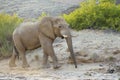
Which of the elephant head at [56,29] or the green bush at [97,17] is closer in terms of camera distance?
the elephant head at [56,29]

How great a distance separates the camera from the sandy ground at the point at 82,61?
43.6ft

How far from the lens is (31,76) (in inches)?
530

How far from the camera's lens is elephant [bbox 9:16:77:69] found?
1457 centimetres

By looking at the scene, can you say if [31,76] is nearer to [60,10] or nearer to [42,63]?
[42,63]

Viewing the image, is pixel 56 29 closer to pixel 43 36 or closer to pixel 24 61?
pixel 43 36

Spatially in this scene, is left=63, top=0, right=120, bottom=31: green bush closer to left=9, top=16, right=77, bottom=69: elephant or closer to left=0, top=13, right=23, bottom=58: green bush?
left=0, top=13, right=23, bottom=58: green bush

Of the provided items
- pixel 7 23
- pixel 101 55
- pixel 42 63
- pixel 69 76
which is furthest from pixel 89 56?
pixel 7 23

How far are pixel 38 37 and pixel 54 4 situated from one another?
23.2 feet

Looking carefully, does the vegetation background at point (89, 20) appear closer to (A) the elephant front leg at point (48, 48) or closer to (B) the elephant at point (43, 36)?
(B) the elephant at point (43, 36)

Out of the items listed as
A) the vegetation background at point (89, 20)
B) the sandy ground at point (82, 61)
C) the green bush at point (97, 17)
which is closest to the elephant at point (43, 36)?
the sandy ground at point (82, 61)

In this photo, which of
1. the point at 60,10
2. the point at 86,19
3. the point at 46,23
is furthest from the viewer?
the point at 60,10

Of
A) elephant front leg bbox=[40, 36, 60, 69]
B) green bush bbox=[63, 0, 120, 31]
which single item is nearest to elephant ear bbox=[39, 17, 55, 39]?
elephant front leg bbox=[40, 36, 60, 69]

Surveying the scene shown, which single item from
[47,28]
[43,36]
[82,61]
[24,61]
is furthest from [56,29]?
[24,61]

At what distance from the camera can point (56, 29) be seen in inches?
583
